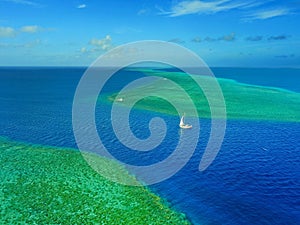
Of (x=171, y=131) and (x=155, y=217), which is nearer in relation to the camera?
(x=155, y=217)

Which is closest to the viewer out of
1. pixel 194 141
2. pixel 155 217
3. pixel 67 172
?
pixel 155 217

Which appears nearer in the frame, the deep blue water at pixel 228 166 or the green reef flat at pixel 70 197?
the green reef flat at pixel 70 197

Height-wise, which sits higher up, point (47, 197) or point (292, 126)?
point (292, 126)

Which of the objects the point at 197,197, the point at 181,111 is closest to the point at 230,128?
the point at 181,111

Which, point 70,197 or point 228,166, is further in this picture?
point 228,166

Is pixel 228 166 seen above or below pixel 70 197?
above

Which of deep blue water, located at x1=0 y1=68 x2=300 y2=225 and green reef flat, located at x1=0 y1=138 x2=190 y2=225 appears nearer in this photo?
green reef flat, located at x1=0 y1=138 x2=190 y2=225

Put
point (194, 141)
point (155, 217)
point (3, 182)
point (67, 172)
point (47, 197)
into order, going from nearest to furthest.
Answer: point (155, 217) → point (47, 197) → point (3, 182) → point (67, 172) → point (194, 141)

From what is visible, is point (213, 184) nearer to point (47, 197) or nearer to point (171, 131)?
point (47, 197)
